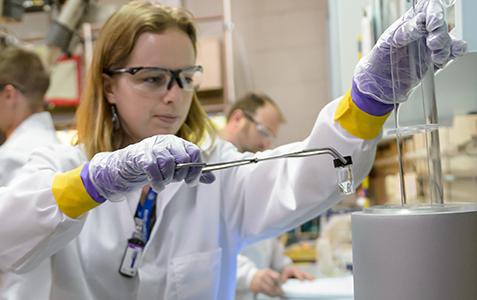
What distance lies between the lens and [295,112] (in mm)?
4348

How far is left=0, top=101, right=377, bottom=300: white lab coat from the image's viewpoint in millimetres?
1092

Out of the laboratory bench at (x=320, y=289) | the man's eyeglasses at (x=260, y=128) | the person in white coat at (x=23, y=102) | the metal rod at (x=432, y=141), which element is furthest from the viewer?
the man's eyeglasses at (x=260, y=128)

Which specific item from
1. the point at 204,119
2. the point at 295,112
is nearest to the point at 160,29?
the point at 204,119

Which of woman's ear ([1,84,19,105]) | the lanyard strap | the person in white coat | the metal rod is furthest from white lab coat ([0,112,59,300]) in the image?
the metal rod

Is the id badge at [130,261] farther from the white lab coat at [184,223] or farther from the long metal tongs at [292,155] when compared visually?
the long metal tongs at [292,155]

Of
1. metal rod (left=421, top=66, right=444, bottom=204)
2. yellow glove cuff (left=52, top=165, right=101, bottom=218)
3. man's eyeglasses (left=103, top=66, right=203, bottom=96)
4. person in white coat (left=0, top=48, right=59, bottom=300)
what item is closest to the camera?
metal rod (left=421, top=66, right=444, bottom=204)

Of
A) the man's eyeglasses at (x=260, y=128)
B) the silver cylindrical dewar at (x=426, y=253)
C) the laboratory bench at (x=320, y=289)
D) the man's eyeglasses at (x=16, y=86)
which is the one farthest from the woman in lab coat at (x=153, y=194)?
the man's eyeglasses at (x=260, y=128)

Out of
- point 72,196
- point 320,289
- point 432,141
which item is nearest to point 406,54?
point 432,141

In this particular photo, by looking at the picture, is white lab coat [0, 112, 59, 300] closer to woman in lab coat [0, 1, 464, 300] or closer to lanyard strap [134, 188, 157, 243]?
woman in lab coat [0, 1, 464, 300]

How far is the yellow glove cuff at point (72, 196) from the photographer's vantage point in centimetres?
101

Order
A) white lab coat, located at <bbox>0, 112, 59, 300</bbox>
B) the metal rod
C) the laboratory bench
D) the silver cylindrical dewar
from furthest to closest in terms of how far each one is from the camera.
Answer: the laboratory bench, white lab coat, located at <bbox>0, 112, 59, 300</bbox>, the metal rod, the silver cylindrical dewar

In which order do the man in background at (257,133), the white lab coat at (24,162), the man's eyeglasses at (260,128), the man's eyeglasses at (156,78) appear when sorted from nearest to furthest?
1. the man's eyeglasses at (156,78)
2. the white lab coat at (24,162)
3. the man in background at (257,133)
4. the man's eyeglasses at (260,128)

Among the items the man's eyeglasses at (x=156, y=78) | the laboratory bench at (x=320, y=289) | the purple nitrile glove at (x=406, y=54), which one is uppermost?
the man's eyeglasses at (x=156, y=78)

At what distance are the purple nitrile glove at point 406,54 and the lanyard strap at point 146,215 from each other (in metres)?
0.59
